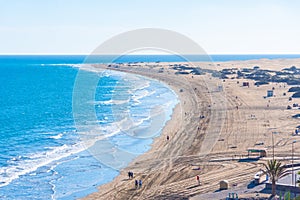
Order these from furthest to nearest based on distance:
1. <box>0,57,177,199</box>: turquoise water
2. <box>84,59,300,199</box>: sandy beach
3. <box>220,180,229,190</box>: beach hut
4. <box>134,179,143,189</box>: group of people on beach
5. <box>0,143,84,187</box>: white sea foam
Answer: <box>0,143,84,187</box>: white sea foam, <box>0,57,177,199</box>: turquoise water, <box>134,179,143,189</box>: group of people on beach, <box>84,59,300,199</box>: sandy beach, <box>220,180,229,190</box>: beach hut

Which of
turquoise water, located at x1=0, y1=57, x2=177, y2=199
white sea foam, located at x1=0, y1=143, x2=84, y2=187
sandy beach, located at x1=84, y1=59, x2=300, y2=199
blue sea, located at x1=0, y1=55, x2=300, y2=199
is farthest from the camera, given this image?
white sea foam, located at x1=0, y1=143, x2=84, y2=187

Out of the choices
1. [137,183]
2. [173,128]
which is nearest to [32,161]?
[137,183]

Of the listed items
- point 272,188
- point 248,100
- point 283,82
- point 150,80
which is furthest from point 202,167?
point 150,80

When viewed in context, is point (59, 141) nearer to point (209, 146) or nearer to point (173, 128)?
point (173, 128)

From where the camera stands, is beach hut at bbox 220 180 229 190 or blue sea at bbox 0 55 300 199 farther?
blue sea at bbox 0 55 300 199

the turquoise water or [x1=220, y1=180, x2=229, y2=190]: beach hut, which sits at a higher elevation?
[x1=220, y1=180, x2=229, y2=190]: beach hut

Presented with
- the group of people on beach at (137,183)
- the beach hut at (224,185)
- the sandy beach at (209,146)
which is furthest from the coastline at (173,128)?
the beach hut at (224,185)

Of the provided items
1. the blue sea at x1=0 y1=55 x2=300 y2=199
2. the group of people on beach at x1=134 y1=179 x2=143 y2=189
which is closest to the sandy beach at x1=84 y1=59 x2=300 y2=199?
the group of people on beach at x1=134 y1=179 x2=143 y2=189

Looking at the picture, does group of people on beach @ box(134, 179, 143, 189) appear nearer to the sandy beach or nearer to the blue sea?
the sandy beach
